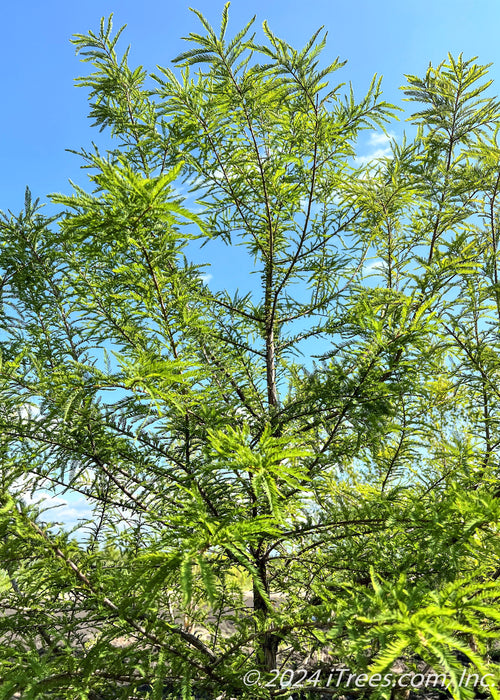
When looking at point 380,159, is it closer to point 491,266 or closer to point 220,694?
point 491,266

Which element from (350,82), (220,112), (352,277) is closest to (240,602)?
(352,277)

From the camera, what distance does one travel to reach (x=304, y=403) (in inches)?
110

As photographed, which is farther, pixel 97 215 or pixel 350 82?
pixel 350 82

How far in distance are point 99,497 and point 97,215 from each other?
1.97 meters

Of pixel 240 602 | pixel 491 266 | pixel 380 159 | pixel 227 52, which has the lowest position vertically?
pixel 240 602

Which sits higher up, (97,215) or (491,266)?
(97,215)

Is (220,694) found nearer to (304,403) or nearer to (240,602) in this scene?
(240,602)

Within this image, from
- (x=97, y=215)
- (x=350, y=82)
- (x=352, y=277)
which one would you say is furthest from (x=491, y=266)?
(x=97, y=215)

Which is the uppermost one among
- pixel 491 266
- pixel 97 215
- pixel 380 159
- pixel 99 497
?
pixel 380 159

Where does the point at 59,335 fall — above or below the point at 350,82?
below

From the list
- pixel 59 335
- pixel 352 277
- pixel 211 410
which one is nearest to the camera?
pixel 211 410

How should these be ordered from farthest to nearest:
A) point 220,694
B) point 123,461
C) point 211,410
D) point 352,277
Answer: point 352,277 < point 123,461 < point 220,694 < point 211,410

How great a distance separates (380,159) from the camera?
3371 mm

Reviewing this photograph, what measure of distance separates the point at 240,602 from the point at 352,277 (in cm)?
265
